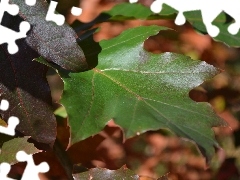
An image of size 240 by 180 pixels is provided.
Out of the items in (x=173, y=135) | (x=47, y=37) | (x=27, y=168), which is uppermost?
(x=47, y=37)

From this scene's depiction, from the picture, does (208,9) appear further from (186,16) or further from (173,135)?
(173,135)

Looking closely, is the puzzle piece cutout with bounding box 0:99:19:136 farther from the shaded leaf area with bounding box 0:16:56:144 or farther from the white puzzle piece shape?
the white puzzle piece shape

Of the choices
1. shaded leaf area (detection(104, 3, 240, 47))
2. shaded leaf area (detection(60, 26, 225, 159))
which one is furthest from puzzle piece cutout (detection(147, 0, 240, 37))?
shaded leaf area (detection(60, 26, 225, 159))

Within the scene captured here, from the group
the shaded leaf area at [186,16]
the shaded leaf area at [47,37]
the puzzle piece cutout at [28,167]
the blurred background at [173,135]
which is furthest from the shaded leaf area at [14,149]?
the blurred background at [173,135]

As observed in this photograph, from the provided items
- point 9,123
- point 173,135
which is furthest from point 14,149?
point 173,135

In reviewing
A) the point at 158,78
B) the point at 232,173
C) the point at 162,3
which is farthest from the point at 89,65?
the point at 232,173

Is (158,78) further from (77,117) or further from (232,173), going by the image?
(232,173)

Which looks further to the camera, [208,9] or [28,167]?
[208,9]

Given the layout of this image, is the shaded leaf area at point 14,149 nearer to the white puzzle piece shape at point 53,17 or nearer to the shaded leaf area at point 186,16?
the white puzzle piece shape at point 53,17
